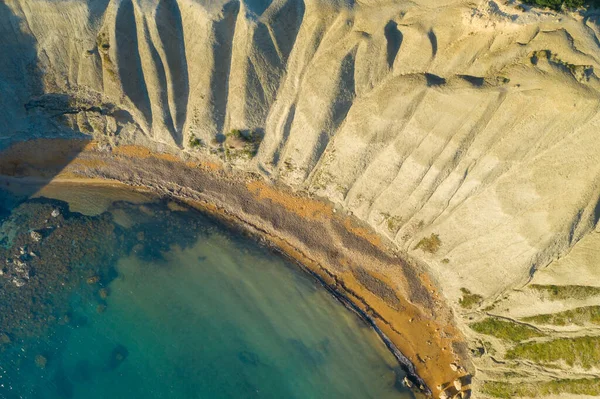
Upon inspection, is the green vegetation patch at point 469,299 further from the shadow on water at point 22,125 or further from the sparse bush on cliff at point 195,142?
the shadow on water at point 22,125

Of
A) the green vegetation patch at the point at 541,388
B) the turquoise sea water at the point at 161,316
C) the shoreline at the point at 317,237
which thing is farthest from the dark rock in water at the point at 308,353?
the green vegetation patch at the point at 541,388

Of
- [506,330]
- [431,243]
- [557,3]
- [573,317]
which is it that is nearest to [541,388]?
[506,330]

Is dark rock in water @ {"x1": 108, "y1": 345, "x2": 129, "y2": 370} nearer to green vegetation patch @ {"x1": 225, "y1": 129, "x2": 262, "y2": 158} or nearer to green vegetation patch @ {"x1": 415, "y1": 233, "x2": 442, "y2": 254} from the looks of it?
green vegetation patch @ {"x1": 225, "y1": 129, "x2": 262, "y2": 158}

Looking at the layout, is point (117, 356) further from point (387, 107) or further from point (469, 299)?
point (387, 107)

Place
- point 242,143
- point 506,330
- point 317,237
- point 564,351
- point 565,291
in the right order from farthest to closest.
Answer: point 317,237
point 242,143
point 506,330
point 564,351
point 565,291

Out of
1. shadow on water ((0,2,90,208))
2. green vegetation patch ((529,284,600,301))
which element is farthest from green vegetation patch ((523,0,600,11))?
shadow on water ((0,2,90,208))

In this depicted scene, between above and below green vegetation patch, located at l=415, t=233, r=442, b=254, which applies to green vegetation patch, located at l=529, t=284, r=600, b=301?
above
